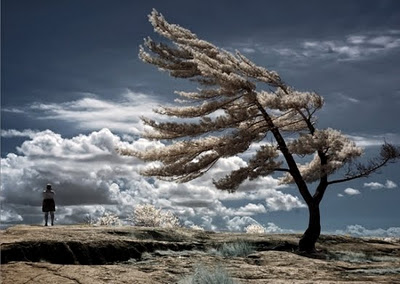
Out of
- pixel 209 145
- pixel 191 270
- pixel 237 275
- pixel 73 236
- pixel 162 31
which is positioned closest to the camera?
pixel 237 275

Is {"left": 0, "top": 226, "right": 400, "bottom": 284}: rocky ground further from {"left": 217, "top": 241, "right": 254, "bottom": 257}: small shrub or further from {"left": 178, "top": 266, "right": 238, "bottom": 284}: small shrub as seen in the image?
{"left": 178, "top": 266, "right": 238, "bottom": 284}: small shrub

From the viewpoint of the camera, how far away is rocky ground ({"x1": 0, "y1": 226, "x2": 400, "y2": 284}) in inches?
307

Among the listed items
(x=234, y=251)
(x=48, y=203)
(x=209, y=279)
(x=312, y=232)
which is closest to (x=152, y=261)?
(x=234, y=251)

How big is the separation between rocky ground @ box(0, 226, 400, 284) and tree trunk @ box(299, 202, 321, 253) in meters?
0.57

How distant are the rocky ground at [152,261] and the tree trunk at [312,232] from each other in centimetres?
57

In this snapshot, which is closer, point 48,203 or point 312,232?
point 312,232

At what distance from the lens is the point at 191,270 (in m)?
8.61

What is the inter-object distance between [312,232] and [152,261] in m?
8.00

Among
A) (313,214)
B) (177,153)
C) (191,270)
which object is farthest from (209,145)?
(191,270)

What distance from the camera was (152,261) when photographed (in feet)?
32.8

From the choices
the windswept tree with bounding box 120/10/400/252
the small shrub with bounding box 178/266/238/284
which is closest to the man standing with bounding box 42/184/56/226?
the windswept tree with bounding box 120/10/400/252

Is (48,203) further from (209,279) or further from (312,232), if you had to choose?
(209,279)

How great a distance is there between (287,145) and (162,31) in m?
7.42

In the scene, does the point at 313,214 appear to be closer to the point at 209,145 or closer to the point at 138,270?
the point at 209,145
